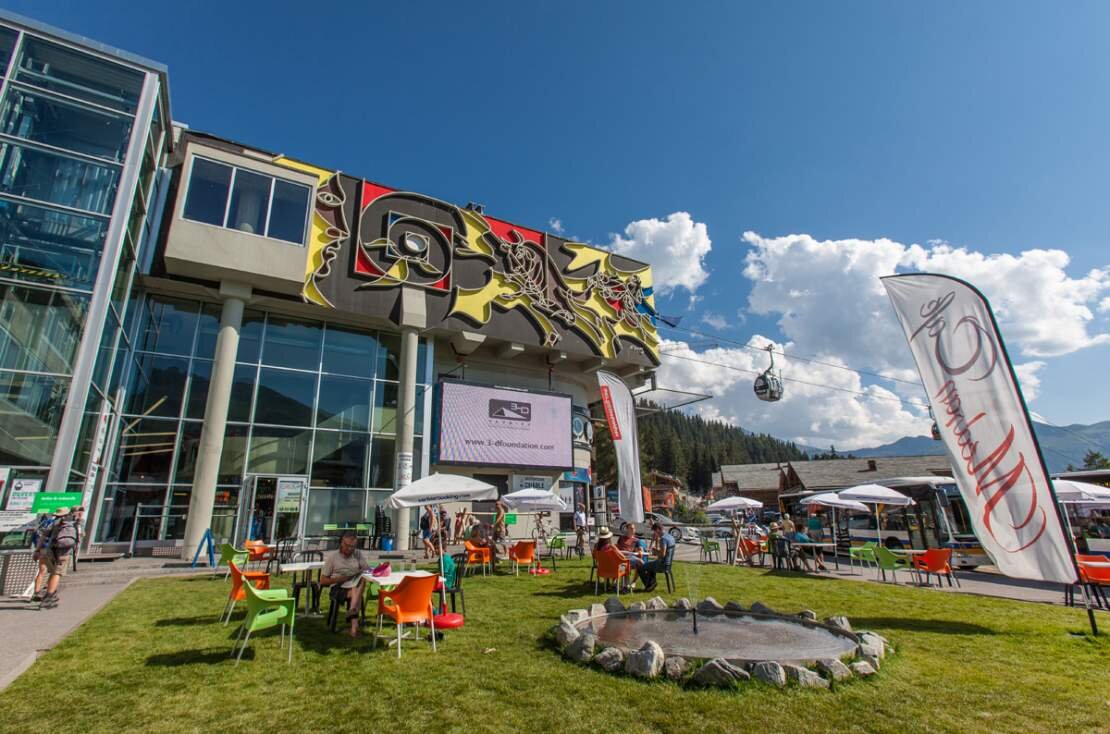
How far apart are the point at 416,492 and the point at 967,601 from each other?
11.2 meters

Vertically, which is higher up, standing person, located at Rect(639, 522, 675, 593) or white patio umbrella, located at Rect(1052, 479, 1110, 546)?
white patio umbrella, located at Rect(1052, 479, 1110, 546)

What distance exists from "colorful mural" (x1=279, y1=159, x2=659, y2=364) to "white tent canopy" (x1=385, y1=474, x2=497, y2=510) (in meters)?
12.3

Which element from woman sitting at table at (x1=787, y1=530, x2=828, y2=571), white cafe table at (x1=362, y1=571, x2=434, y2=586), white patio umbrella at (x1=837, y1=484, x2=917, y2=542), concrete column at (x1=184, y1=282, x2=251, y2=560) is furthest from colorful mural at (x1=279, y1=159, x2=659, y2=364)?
white cafe table at (x1=362, y1=571, x2=434, y2=586)

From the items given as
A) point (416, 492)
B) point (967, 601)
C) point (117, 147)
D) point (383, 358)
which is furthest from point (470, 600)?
point (117, 147)

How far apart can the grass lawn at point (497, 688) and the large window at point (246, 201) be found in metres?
13.9

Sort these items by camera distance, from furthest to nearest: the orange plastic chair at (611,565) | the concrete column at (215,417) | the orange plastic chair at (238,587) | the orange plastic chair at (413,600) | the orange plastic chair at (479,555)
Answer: the concrete column at (215,417)
the orange plastic chair at (479,555)
the orange plastic chair at (611,565)
the orange plastic chair at (238,587)
the orange plastic chair at (413,600)

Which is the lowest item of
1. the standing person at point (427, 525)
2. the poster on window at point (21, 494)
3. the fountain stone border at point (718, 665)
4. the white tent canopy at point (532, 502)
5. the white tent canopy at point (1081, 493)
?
the fountain stone border at point (718, 665)

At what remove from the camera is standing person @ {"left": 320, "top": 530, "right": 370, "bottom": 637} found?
7.45 metres

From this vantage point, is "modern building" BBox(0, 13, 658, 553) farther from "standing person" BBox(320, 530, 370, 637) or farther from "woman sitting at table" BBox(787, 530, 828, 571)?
"woman sitting at table" BBox(787, 530, 828, 571)

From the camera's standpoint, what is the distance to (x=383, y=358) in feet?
72.1

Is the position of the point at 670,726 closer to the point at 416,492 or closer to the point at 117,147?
the point at 416,492

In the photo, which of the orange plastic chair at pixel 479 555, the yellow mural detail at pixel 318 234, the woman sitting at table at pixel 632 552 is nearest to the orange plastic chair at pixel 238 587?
the orange plastic chair at pixel 479 555

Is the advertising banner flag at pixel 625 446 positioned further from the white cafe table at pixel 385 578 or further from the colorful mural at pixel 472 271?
the colorful mural at pixel 472 271

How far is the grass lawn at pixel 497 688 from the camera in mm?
4367
